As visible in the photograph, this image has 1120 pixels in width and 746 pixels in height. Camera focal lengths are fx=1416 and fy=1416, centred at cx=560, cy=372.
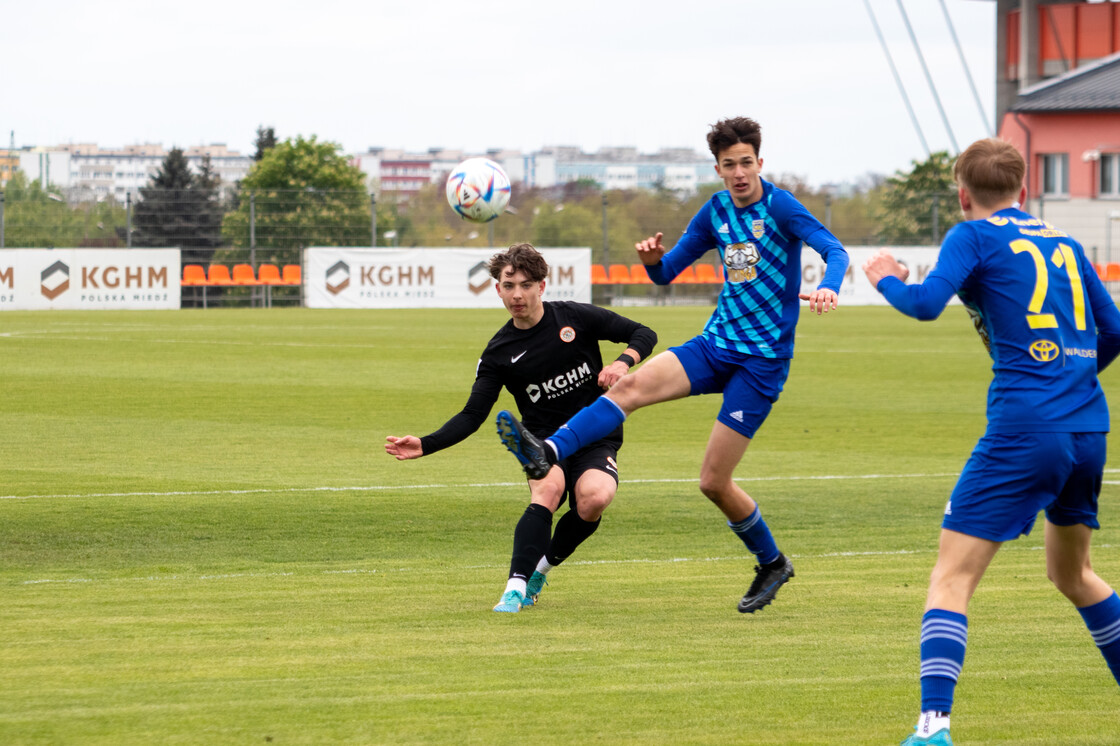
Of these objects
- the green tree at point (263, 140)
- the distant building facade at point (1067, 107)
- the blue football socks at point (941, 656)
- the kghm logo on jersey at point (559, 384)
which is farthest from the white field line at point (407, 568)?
the green tree at point (263, 140)

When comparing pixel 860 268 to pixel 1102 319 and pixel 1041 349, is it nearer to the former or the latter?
pixel 1102 319

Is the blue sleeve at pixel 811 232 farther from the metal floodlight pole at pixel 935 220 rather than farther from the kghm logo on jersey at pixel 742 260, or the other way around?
the metal floodlight pole at pixel 935 220

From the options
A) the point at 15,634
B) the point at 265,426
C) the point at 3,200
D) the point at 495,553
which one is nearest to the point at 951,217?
the point at 3,200

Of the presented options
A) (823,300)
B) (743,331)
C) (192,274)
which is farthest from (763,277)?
(192,274)

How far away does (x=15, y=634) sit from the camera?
5812 mm

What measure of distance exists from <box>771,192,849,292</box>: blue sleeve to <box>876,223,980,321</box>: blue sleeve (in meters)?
1.78

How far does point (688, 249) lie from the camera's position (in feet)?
23.7

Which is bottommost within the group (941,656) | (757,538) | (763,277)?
(757,538)

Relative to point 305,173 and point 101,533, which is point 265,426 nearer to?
point 101,533

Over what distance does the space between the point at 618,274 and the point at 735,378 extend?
38.2 meters

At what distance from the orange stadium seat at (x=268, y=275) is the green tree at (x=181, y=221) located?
1.45m

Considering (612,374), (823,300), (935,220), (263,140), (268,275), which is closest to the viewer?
(823,300)

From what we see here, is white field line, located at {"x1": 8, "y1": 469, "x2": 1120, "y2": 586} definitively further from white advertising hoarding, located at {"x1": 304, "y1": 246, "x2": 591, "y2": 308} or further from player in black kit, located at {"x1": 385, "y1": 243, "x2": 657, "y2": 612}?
white advertising hoarding, located at {"x1": 304, "y1": 246, "x2": 591, "y2": 308}

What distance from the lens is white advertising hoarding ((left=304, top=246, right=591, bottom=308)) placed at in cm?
3938
